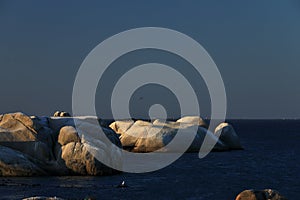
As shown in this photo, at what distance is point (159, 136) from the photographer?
260 feet

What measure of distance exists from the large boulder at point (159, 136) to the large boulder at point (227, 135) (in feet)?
5.96

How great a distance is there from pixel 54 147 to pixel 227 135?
45.9m

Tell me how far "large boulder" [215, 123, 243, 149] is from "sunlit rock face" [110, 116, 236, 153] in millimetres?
1253

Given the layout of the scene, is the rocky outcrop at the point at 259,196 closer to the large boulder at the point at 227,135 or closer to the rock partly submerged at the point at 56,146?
the rock partly submerged at the point at 56,146

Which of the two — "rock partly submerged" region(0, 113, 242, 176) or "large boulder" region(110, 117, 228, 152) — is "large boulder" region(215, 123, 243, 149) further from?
"rock partly submerged" region(0, 113, 242, 176)

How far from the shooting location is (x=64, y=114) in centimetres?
7306

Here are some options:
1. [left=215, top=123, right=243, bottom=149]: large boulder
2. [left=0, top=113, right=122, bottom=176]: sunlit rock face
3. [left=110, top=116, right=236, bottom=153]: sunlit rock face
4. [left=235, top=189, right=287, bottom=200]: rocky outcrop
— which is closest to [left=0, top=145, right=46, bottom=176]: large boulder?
[left=0, top=113, right=122, bottom=176]: sunlit rock face

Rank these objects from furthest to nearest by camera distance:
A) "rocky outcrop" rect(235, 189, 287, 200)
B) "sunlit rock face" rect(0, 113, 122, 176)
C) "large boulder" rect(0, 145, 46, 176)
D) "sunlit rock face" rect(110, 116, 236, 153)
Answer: "sunlit rock face" rect(110, 116, 236, 153) < "sunlit rock face" rect(0, 113, 122, 176) < "large boulder" rect(0, 145, 46, 176) < "rocky outcrop" rect(235, 189, 287, 200)

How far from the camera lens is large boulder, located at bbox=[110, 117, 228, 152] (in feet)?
259

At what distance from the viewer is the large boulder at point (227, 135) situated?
86.4 m

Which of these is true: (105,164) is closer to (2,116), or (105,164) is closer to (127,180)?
(127,180)

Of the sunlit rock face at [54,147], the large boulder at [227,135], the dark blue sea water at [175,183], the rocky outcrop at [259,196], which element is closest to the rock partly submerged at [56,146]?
the sunlit rock face at [54,147]

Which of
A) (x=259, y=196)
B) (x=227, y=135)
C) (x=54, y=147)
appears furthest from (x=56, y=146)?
(x=227, y=135)

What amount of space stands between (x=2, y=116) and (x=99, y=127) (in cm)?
1091
